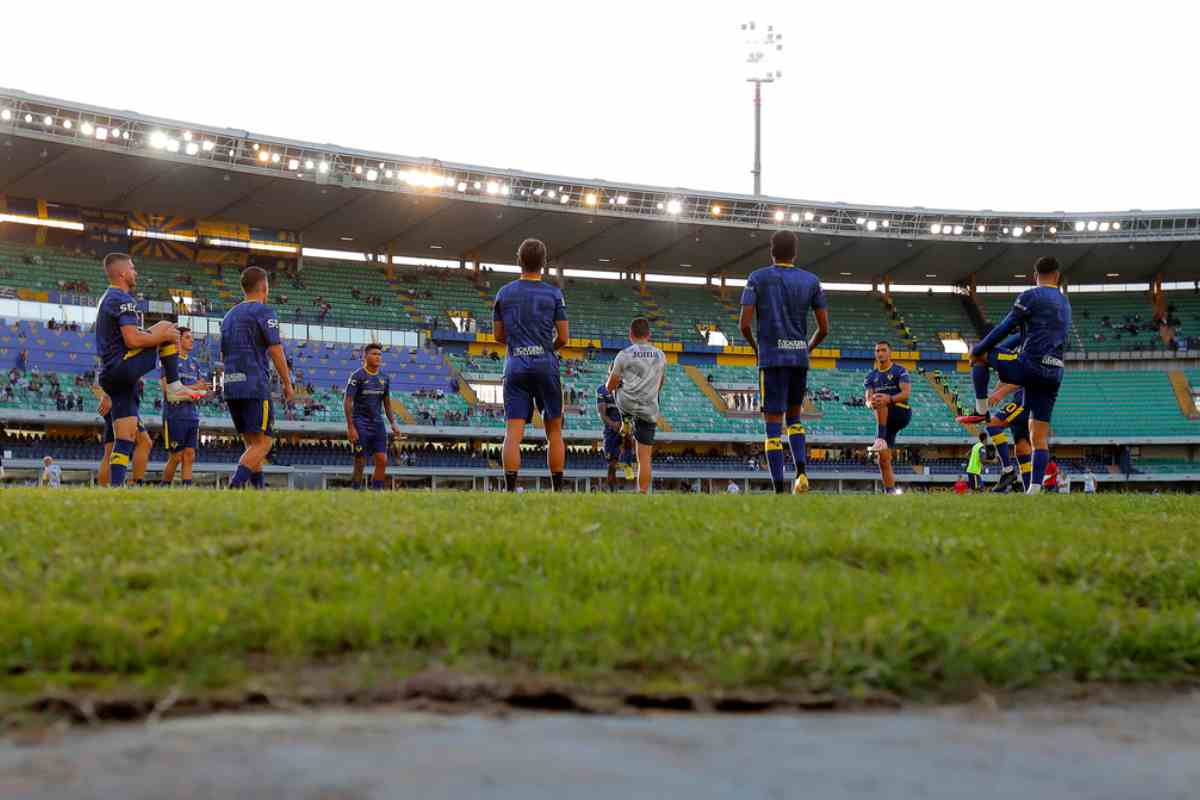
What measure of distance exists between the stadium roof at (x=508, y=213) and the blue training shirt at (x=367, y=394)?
30271 mm

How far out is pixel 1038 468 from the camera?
471 inches

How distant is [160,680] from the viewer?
2715mm

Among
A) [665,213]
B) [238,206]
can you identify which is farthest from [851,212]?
[238,206]

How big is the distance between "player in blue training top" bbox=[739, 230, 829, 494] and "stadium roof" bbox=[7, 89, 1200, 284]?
36182mm

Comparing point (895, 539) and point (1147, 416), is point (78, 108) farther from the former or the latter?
point (1147, 416)

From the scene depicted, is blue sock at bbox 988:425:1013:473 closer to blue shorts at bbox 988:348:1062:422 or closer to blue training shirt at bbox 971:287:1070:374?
blue shorts at bbox 988:348:1062:422

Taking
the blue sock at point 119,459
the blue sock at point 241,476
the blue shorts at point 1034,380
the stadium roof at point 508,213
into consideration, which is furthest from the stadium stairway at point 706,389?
the blue sock at point 119,459

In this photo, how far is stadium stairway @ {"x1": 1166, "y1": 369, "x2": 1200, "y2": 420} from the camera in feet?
171

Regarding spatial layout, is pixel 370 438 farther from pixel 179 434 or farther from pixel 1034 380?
pixel 1034 380

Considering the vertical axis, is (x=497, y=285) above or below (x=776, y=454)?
above

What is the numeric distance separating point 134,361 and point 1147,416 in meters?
51.7

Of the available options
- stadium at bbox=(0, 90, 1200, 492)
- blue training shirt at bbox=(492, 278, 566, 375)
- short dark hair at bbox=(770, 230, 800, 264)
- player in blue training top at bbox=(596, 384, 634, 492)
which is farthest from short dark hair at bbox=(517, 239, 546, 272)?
stadium at bbox=(0, 90, 1200, 492)

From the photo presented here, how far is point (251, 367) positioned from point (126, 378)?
3.84ft

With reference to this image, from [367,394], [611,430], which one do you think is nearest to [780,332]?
[611,430]
